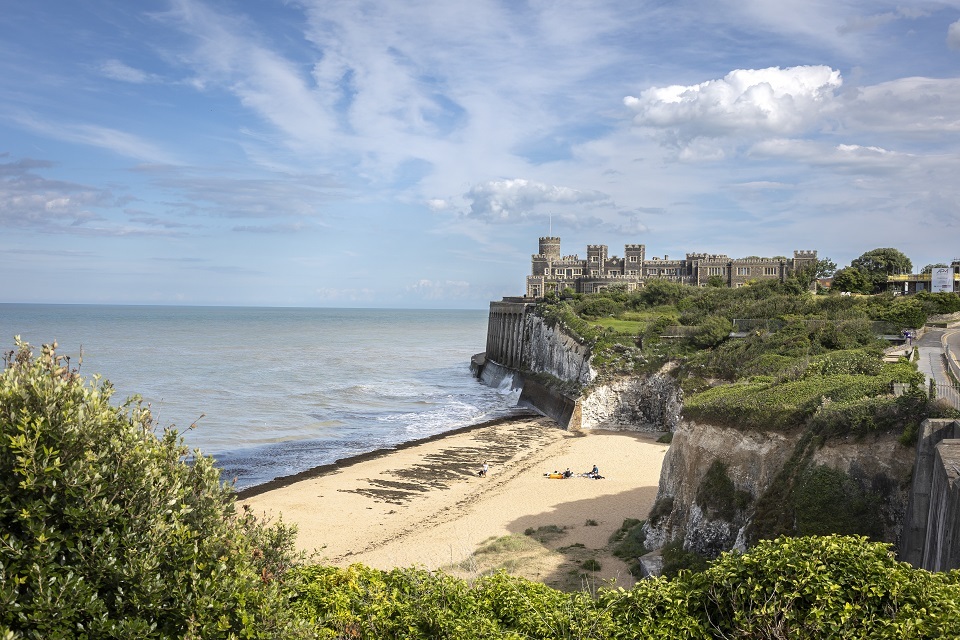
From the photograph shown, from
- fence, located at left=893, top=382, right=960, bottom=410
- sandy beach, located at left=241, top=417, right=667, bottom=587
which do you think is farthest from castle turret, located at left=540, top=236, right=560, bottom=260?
fence, located at left=893, top=382, right=960, bottom=410

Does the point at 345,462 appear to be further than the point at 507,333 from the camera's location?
No

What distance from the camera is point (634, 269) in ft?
391

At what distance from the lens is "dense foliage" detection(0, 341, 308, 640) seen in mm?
6902

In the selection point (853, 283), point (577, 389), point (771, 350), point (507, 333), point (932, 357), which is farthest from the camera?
point (507, 333)

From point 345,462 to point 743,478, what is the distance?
24.6 metres

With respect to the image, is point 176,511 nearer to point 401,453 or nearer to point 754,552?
point 754,552

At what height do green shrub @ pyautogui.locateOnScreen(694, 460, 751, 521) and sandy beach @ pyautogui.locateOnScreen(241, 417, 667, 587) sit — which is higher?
green shrub @ pyautogui.locateOnScreen(694, 460, 751, 521)

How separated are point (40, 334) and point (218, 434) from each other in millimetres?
121822

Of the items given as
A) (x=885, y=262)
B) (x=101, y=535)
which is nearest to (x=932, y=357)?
(x=101, y=535)

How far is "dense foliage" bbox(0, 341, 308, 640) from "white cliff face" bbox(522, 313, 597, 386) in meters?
43.0

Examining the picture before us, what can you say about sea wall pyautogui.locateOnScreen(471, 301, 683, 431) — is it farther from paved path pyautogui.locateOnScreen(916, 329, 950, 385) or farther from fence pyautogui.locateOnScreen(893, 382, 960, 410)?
fence pyautogui.locateOnScreen(893, 382, 960, 410)

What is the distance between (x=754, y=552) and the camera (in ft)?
34.5

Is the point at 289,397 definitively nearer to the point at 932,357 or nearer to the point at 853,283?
the point at 932,357

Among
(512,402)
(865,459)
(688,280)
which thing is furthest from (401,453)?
(688,280)
